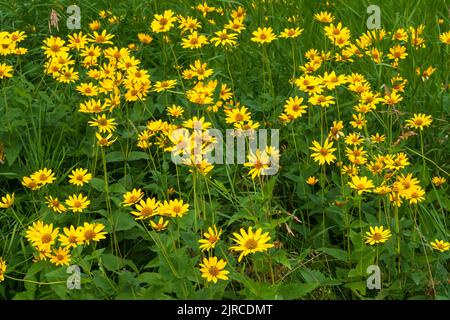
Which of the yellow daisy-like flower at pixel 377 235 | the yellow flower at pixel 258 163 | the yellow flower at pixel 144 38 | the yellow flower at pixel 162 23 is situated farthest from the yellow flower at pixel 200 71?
the yellow daisy-like flower at pixel 377 235

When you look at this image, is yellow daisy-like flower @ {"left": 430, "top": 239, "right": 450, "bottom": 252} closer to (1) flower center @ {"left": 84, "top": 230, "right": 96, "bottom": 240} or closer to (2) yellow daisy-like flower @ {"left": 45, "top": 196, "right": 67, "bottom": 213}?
(1) flower center @ {"left": 84, "top": 230, "right": 96, "bottom": 240}

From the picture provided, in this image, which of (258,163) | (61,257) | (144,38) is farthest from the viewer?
(144,38)

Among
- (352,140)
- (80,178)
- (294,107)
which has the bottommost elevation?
(80,178)

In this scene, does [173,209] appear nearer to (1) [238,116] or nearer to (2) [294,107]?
(1) [238,116]

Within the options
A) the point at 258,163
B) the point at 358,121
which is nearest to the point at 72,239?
the point at 258,163

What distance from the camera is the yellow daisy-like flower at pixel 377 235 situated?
185 centimetres

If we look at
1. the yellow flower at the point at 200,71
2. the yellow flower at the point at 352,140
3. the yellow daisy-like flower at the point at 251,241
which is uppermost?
the yellow flower at the point at 200,71

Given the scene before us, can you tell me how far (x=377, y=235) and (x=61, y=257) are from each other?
78 cm

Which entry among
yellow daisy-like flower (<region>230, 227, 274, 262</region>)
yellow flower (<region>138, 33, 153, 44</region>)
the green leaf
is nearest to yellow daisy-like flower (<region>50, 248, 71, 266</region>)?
yellow daisy-like flower (<region>230, 227, 274, 262</region>)

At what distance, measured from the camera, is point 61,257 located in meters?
1.77

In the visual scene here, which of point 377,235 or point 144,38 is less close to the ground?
point 144,38

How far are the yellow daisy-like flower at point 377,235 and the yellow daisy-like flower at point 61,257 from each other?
746mm

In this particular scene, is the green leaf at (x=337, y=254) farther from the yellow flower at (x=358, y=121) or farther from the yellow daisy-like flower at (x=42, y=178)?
the yellow daisy-like flower at (x=42, y=178)
